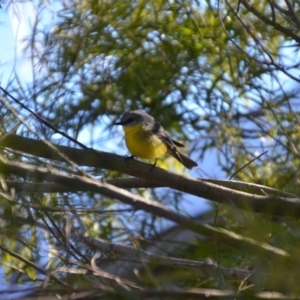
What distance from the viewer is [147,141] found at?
10.2 feet

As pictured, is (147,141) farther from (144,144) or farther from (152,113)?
(152,113)

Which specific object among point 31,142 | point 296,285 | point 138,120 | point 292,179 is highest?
point 138,120

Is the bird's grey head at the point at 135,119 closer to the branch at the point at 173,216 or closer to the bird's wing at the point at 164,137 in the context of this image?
the bird's wing at the point at 164,137

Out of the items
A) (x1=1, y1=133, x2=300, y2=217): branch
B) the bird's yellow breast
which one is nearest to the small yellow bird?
the bird's yellow breast

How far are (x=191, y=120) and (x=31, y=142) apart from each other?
89.7 inches

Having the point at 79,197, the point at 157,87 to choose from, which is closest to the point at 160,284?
the point at 79,197

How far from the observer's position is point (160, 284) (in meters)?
1.05

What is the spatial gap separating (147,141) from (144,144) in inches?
0.7

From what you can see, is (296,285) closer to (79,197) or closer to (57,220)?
(79,197)

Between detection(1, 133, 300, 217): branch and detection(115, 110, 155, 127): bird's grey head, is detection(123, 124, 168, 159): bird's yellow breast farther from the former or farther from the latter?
detection(1, 133, 300, 217): branch

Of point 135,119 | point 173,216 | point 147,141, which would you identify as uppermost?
point 135,119

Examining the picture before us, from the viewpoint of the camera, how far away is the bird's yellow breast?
307 cm

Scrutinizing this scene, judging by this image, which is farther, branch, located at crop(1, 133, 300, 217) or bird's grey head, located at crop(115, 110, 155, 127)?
bird's grey head, located at crop(115, 110, 155, 127)

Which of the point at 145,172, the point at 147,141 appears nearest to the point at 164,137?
the point at 147,141
